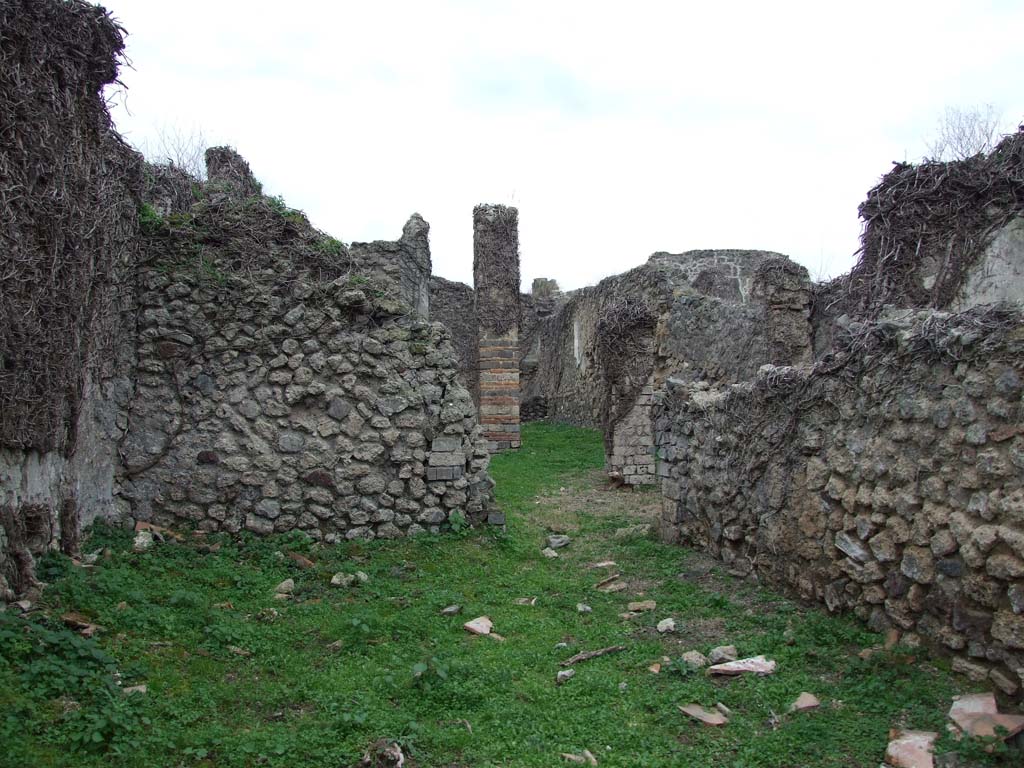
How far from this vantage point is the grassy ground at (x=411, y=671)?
3621 millimetres

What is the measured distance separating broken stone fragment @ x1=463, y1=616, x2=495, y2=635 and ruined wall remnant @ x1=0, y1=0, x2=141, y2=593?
262cm

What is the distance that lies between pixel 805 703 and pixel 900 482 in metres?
1.27

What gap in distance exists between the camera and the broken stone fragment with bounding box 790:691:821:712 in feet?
13.0

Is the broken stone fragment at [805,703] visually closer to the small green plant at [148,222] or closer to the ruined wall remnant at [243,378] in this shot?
the ruined wall remnant at [243,378]

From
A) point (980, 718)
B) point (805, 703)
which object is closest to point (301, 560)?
point (805, 703)

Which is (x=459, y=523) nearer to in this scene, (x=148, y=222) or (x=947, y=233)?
(x=148, y=222)

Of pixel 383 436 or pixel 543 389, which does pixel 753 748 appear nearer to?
pixel 383 436

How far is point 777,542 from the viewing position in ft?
18.6

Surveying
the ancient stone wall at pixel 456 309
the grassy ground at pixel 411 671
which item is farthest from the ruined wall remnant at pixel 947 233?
the ancient stone wall at pixel 456 309

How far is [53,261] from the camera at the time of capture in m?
5.26

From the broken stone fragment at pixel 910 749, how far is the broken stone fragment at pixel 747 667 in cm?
87

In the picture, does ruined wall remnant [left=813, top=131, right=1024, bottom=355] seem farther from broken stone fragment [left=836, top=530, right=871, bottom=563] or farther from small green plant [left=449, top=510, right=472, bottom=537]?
small green plant [left=449, top=510, right=472, bottom=537]

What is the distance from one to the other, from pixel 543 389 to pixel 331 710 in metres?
18.4

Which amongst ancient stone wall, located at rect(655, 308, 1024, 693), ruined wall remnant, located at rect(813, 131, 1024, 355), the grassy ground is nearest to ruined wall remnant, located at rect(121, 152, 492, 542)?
the grassy ground
